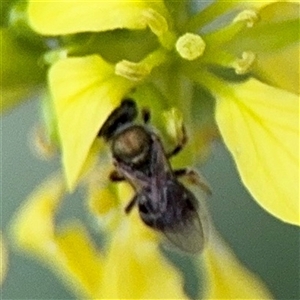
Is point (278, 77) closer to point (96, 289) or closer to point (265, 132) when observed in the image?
point (265, 132)

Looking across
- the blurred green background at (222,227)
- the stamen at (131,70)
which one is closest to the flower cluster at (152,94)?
the stamen at (131,70)

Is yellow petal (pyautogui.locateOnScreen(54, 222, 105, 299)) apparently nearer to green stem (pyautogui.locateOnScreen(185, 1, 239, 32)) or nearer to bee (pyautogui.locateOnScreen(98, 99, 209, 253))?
bee (pyautogui.locateOnScreen(98, 99, 209, 253))

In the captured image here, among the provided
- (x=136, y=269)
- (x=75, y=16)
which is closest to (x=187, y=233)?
(x=136, y=269)

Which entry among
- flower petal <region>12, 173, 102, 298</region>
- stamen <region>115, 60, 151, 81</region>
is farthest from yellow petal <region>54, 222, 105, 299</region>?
stamen <region>115, 60, 151, 81</region>

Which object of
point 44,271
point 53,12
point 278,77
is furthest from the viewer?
point 44,271

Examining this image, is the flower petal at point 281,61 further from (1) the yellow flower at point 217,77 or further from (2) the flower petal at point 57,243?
(2) the flower petal at point 57,243

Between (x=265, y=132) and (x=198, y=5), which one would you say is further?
(x=198, y=5)

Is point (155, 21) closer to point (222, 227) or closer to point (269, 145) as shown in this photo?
point (269, 145)

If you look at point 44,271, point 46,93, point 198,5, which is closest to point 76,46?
point 46,93
